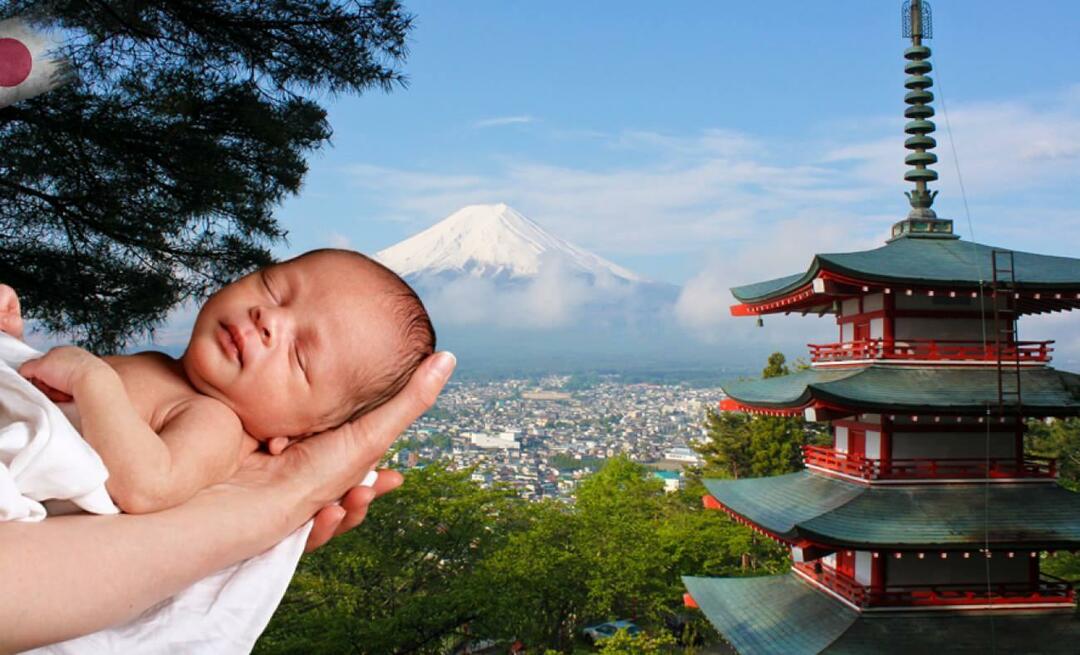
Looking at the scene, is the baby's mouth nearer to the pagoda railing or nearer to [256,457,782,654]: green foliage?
the pagoda railing

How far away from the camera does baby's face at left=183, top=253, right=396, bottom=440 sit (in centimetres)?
123

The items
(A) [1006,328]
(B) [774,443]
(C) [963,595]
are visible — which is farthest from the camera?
(B) [774,443]

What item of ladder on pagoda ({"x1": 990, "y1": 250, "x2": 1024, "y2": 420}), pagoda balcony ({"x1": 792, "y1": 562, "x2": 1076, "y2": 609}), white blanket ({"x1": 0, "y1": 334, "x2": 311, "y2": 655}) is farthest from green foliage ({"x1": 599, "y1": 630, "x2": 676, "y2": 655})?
white blanket ({"x1": 0, "y1": 334, "x2": 311, "y2": 655})

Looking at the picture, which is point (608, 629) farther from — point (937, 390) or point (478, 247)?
point (478, 247)

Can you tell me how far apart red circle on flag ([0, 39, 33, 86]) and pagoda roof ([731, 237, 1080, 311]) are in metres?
7.00

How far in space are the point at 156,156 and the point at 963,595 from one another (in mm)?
7645

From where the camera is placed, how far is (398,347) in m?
1.39

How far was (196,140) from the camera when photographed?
3695 mm

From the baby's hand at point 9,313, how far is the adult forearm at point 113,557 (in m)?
0.41

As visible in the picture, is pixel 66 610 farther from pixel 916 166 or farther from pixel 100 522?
pixel 916 166

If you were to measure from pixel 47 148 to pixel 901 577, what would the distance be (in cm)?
783

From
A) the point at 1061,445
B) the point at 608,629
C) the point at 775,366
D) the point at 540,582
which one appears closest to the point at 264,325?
the point at 540,582

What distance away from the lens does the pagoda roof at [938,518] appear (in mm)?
7547

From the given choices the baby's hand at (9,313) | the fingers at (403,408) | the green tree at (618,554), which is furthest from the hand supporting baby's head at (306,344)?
the green tree at (618,554)
